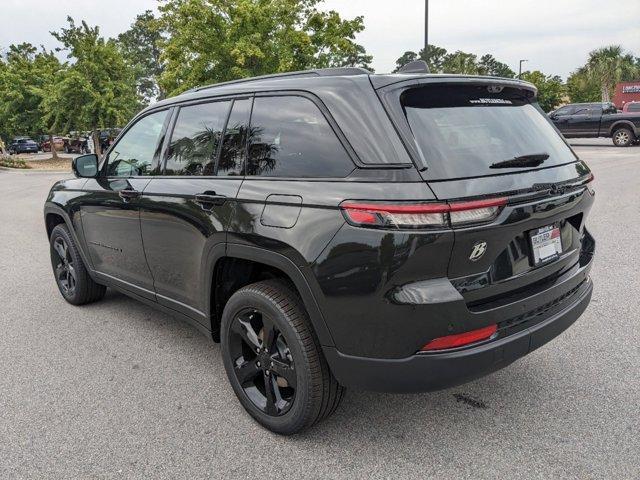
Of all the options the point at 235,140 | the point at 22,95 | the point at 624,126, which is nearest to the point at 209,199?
the point at 235,140

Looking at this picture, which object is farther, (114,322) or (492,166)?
(114,322)

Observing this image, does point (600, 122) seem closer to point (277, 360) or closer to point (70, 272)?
point (70, 272)

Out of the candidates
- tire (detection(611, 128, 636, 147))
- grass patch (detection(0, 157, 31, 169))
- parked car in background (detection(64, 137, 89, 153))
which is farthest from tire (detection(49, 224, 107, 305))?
parked car in background (detection(64, 137, 89, 153))

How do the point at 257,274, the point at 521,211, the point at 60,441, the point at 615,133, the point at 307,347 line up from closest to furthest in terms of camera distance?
the point at 521,211
the point at 307,347
the point at 60,441
the point at 257,274
the point at 615,133

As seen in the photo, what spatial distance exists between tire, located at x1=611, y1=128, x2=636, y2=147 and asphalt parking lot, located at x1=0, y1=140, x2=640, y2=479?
20590mm

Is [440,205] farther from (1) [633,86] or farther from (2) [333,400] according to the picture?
(1) [633,86]

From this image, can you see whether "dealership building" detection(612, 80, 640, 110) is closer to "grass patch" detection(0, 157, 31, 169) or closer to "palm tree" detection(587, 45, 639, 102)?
"palm tree" detection(587, 45, 639, 102)

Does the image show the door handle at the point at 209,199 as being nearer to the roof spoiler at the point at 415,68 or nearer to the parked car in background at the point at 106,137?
the roof spoiler at the point at 415,68

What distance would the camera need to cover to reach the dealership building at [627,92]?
48.6 m

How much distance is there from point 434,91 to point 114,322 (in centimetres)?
329

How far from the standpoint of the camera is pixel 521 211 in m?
2.26

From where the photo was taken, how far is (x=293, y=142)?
259 centimetres

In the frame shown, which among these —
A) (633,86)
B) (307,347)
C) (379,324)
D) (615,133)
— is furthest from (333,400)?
(633,86)

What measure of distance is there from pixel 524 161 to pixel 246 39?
18.3m
